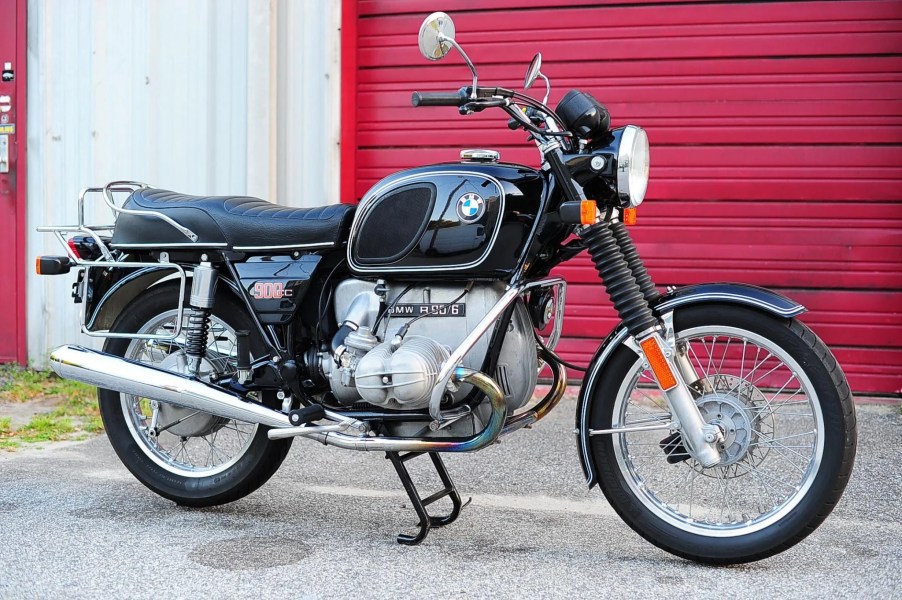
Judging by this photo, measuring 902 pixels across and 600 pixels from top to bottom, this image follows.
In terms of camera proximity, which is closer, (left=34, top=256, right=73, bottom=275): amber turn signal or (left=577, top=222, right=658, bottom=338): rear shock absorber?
(left=577, top=222, right=658, bottom=338): rear shock absorber

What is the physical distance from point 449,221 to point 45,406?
3802 mm

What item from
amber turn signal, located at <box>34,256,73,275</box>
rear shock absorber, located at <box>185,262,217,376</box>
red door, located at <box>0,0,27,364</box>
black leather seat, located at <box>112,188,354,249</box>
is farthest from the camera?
red door, located at <box>0,0,27,364</box>

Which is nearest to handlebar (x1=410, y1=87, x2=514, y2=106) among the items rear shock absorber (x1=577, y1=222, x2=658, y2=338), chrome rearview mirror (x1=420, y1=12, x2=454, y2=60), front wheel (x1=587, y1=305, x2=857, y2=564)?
chrome rearview mirror (x1=420, y1=12, x2=454, y2=60)

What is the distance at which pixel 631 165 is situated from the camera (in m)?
3.21

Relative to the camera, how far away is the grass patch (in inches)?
209

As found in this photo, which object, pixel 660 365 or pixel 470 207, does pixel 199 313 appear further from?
pixel 660 365

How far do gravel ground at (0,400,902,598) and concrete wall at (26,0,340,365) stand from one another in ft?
8.24

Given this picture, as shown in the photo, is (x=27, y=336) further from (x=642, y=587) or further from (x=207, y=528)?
(x=642, y=587)

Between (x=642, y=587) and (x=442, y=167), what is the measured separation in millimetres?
1513

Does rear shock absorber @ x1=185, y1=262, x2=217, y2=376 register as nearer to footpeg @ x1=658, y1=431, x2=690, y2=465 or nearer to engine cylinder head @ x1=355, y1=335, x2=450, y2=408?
engine cylinder head @ x1=355, y1=335, x2=450, y2=408

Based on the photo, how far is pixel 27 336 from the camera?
278 inches

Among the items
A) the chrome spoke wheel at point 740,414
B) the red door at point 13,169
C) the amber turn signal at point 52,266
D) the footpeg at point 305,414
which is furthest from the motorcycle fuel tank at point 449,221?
the red door at point 13,169

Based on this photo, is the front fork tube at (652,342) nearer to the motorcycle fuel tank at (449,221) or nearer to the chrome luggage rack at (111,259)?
the motorcycle fuel tank at (449,221)

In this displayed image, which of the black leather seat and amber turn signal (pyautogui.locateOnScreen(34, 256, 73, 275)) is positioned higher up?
the black leather seat
